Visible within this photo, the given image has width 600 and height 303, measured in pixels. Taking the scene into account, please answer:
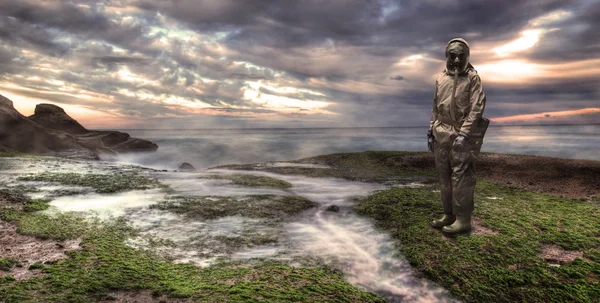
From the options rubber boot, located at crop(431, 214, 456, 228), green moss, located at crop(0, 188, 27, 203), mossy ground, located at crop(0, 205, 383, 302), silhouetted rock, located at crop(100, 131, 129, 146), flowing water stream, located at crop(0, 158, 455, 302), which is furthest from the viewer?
silhouetted rock, located at crop(100, 131, 129, 146)

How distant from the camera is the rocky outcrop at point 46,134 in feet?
84.2

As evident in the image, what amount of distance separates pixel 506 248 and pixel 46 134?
114 feet

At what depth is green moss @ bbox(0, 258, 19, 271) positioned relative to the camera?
4.75 metres

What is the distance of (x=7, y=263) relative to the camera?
4871mm

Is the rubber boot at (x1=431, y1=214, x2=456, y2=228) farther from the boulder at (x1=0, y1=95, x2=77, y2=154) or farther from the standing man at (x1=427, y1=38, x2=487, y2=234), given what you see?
the boulder at (x1=0, y1=95, x2=77, y2=154)

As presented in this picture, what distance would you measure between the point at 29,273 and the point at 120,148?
42.9 meters

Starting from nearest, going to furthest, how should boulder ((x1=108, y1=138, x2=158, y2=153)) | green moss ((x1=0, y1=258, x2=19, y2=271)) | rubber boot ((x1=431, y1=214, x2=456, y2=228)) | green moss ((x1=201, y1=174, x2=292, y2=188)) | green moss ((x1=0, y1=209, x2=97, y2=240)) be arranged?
1. green moss ((x1=0, y1=258, x2=19, y2=271))
2. green moss ((x1=0, y1=209, x2=97, y2=240))
3. rubber boot ((x1=431, y1=214, x2=456, y2=228))
4. green moss ((x1=201, y1=174, x2=292, y2=188))
5. boulder ((x1=108, y1=138, x2=158, y2=153))

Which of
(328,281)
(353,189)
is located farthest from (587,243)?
(353,189)

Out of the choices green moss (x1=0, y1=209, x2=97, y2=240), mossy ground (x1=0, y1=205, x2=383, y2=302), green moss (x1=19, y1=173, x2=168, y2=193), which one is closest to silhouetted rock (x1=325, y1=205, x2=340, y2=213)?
mossy ground (x1=0, y1=205, x2=383, y2=302)

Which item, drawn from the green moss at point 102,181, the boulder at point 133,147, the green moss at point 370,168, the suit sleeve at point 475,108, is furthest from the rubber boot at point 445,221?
the boulder at point 133,147

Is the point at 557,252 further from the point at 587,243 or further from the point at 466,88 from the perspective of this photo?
the point at 466,88

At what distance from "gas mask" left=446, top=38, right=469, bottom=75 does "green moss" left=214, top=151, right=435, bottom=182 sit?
10840 millimetres

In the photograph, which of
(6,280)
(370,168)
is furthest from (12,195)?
(370,168)

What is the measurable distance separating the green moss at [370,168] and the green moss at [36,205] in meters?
12.8
